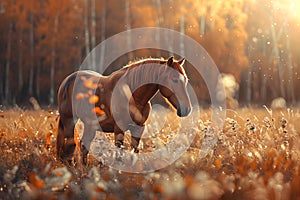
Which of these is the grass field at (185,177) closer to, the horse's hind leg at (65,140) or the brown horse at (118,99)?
the horse's hind leg at (65,140)

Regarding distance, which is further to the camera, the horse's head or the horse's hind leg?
the horse's hind leg

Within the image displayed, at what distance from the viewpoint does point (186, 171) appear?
4.64 meters

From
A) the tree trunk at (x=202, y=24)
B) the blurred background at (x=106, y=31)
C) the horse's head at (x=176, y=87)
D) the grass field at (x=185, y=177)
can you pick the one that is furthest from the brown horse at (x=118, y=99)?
the tree trunk at (x=202, y=24)

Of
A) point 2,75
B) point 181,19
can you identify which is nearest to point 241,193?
point 181,19

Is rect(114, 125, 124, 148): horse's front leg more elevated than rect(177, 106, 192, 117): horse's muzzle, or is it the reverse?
rect(177, 106, 192, 117): horse's muzzle

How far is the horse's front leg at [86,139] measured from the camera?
20.3 ft

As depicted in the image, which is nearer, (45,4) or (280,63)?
(45,4)

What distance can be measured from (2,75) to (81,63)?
13.4 ft

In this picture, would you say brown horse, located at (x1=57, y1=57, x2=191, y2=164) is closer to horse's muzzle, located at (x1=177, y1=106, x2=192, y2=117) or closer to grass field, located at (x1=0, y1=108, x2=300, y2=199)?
horse's muzzle, located at (x1=177, y1=106, x2=192, y2=117)

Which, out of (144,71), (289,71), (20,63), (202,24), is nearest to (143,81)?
(144,71)

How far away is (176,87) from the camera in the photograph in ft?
18.0

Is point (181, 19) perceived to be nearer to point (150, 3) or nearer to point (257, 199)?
point (150, 3)

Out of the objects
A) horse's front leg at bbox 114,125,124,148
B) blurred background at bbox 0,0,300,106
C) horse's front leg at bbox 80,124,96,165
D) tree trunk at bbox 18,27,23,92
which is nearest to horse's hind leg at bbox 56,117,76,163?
horse's front leg at bbox 80,124,96,165

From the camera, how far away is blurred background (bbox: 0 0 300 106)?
897 inches
